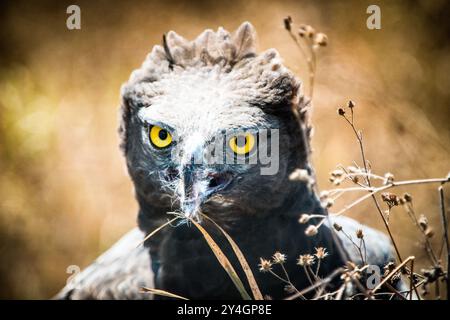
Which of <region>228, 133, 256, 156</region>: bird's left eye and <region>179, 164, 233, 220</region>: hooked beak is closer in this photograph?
<region>179, 164, 233, 220</region>: hooked beak

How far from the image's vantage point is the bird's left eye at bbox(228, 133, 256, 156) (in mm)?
2844

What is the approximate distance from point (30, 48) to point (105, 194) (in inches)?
72.4

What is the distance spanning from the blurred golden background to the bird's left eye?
2108mm

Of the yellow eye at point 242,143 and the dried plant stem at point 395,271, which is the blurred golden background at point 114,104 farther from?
the dried plant stem at point 395,271

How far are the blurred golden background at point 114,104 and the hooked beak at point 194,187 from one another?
7.75 ft

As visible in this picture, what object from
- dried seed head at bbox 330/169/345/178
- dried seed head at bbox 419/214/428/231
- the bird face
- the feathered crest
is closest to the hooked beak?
the bird face

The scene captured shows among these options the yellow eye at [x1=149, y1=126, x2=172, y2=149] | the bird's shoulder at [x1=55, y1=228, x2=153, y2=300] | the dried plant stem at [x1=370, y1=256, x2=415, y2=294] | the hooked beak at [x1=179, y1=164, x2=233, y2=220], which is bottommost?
the bird's shoulder at [x1=55, y1=228, x2=153, y2=300]

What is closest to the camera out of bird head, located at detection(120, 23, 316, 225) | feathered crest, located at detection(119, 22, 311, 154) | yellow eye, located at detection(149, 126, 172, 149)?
bird head, located at detection(120, 23, 316, 225)

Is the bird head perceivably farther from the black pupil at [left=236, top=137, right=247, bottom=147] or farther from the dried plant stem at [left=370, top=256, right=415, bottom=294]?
the dried plant stem at [left=370, top=256, right=415, bottom=294]

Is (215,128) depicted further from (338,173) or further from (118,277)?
(118,277)

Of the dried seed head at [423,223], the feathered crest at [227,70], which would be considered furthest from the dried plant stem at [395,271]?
the feathered crest at [227,70]

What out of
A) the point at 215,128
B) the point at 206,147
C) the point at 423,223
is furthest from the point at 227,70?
the point at 423,223

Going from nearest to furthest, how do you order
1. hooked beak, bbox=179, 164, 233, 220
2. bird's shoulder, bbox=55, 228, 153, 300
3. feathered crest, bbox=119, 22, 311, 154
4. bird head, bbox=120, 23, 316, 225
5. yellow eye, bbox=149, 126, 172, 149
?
hooked beak, bbox=179, 164, 233, 220 < bird head, bbox=120, 23, 316, 225 < yellow eye, bbox=149, 126, 172, 149 < feathered crest, bbox=119, 22, 311, 154 < bird's shoulder, bbox=55, 228, 153, 300

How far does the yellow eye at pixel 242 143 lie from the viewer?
2.85 m
